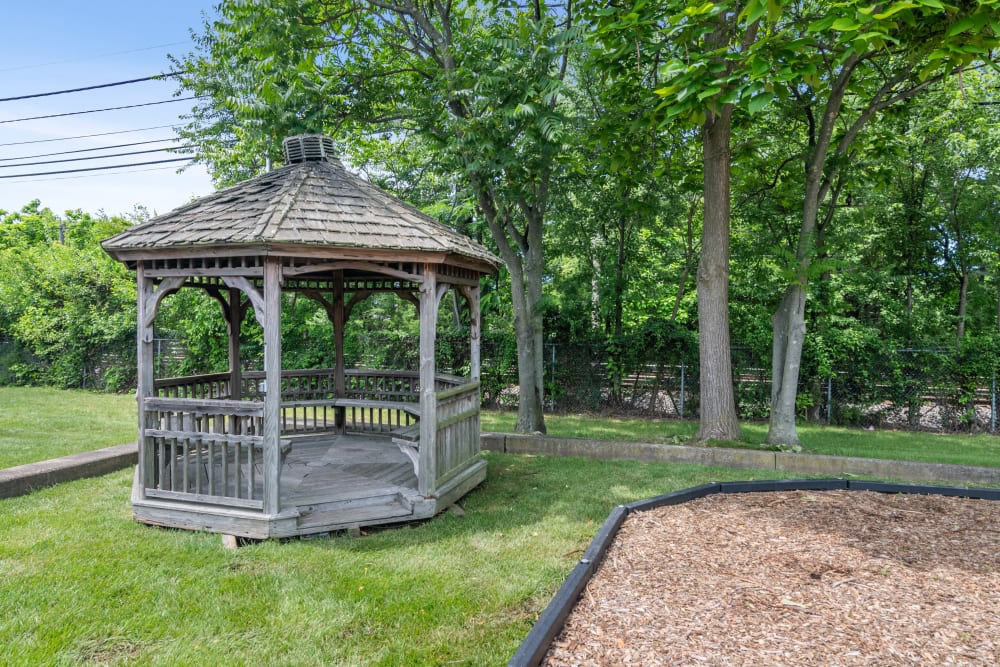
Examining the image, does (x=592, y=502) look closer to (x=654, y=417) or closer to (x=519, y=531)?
(x=519, y=531)

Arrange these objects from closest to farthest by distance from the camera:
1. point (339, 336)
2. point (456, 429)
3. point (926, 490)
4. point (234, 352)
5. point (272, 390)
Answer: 1. point (272, 390)
2. point (926, 490)
3. point (456, 429)
4. point (234, 352)
5. point (339, 336)

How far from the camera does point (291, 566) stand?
4.41 metres

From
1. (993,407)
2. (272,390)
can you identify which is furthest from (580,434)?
(993,407)

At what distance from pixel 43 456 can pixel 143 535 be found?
3.89 metres

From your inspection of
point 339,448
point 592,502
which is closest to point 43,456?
point 339,448

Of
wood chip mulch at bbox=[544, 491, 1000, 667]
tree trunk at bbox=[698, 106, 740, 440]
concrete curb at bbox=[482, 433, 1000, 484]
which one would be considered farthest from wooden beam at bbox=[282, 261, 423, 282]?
tree trunk at bbox=[698, 106, 740, 440]

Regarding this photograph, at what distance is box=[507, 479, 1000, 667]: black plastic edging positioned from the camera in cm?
289

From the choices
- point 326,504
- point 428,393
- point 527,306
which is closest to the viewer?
point 326,504

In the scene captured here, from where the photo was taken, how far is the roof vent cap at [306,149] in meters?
6.63

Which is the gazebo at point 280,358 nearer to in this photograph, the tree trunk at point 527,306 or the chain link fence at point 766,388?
the tree trunk at point 527,306

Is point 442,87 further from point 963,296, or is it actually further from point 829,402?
point 963,296

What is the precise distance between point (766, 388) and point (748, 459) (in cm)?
456

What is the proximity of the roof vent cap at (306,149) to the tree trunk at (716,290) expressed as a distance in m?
4.96

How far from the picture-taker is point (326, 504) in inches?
→ 209
